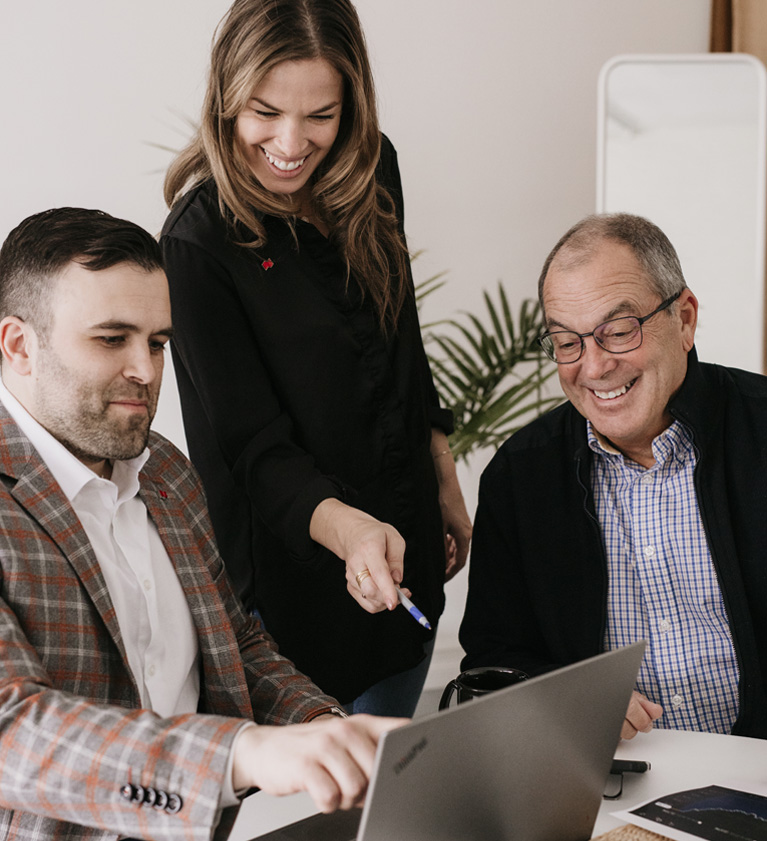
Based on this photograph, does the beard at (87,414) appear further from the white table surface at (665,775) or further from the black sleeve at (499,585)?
the black sleeve at (499,585)

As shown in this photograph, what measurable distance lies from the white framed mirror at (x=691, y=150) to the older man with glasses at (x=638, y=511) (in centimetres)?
139

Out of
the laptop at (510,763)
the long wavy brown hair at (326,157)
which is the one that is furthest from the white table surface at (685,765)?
the long wavy brown hair at (326,157)

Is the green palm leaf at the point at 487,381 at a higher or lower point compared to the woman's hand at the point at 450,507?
higher

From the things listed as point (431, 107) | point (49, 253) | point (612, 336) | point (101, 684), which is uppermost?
point (431, 107)

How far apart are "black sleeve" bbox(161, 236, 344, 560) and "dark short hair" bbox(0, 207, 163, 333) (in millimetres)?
282

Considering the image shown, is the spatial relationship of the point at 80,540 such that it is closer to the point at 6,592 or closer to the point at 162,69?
the point at 6,592

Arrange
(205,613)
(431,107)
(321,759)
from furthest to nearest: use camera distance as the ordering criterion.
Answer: (431,107)
(205,613)
(321,759)

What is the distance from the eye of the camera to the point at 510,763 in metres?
0.84

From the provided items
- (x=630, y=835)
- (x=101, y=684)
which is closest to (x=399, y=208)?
(x=101, y=684)

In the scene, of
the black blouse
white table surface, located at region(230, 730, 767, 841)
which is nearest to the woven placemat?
white table surface, located at region(230, 730, 767, 841)

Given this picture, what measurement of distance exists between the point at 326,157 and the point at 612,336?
1.97ft

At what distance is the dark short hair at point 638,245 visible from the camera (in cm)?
169

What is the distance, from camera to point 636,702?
4.27 ft

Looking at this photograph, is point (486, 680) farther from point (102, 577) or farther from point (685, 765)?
point (102, 577)
